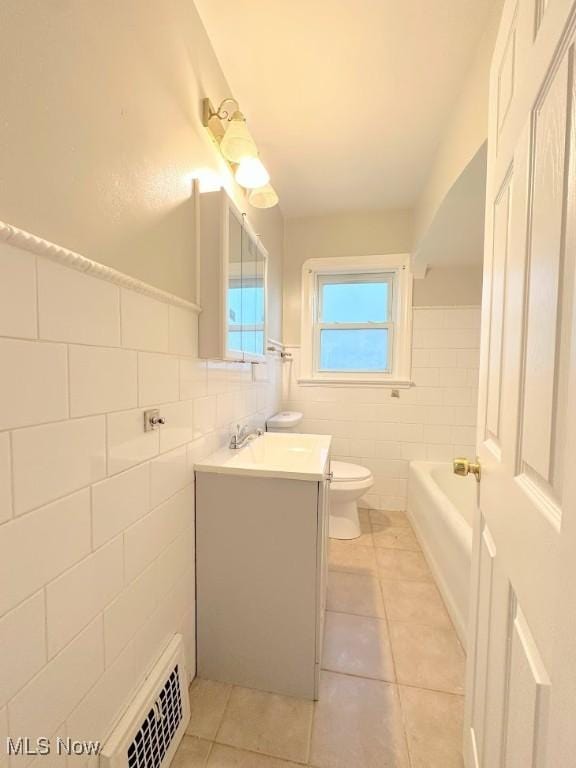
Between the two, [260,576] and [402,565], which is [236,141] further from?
[402,565]

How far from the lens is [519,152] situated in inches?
24.5

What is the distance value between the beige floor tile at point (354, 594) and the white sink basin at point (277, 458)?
77cm

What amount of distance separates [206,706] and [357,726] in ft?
1.69

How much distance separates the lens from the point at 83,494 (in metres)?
0.71

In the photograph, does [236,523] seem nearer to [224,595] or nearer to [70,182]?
[224,595]

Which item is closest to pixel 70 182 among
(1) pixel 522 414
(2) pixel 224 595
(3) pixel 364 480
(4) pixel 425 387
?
(1) pixel 522 414

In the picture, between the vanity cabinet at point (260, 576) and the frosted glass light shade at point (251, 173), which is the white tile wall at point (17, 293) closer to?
the vanity cabinet at point (260, 576)

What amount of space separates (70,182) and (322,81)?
1367 mm

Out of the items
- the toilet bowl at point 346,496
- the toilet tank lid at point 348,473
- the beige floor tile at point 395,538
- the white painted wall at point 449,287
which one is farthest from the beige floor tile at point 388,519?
the white painted wall at point 449,287

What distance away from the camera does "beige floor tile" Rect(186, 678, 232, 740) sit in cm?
105

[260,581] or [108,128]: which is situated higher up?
[108,128]

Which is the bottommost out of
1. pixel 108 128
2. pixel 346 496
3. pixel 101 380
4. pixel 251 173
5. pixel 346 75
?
pixel 346 496

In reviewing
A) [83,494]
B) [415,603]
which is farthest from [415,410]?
[83,494]

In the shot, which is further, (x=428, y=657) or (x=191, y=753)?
(x=428, y=657)
